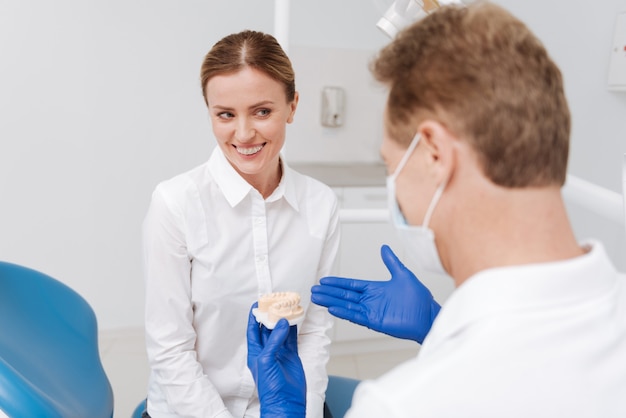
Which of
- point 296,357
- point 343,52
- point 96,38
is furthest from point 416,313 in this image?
point 96,38

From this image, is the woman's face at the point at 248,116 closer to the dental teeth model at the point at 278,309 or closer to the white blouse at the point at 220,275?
the white blouse at the point at 220,275

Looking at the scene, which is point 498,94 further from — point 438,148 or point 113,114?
point 113,114

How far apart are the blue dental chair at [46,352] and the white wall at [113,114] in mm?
1533

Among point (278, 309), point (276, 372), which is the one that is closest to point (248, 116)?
point (278, 309)

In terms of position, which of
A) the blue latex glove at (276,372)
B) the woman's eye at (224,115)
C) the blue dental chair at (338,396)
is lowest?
the blue dental chair at (338,396)

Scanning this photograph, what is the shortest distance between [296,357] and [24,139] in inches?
73.6

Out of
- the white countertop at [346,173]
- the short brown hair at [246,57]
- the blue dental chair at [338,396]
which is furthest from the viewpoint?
the white countertop at [346,173]

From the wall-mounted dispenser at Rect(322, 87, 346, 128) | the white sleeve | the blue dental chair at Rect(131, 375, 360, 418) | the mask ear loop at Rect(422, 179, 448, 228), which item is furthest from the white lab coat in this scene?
the wall-mounted dispenser at Rect(322, 87, 346, 128)

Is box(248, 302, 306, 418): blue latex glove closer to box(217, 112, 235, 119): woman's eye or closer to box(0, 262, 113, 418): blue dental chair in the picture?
box(0, 262, 113, 418): blue dental chair

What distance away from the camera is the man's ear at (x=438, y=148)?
0.67 meters

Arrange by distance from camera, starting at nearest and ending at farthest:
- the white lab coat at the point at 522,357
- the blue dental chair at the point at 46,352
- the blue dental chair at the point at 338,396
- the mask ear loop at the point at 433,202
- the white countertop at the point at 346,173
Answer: the white lab coat at the point at 522,357 → the mask ear loop at the point at 433,202 → the blue dental chair at the point at 46,352 → the blue dental chair at the point at 338,396 → the white countertop at the point at 346,173

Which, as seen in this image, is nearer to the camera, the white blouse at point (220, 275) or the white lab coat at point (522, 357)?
the white lab coat at point (522, 357)

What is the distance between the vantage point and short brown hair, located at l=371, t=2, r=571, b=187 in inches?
25.3

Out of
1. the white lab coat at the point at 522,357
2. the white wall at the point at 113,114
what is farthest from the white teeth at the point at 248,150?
the white wall at the point at 113,114
